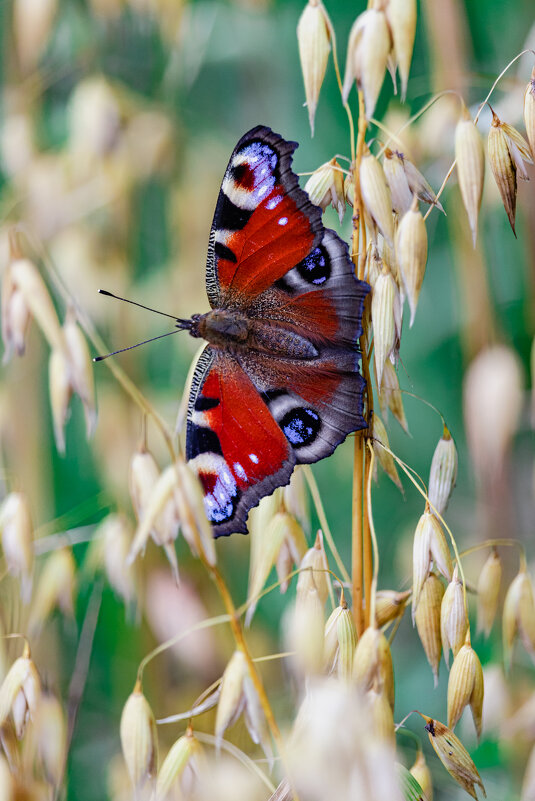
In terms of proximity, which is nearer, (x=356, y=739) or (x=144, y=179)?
(x=356, y=739)

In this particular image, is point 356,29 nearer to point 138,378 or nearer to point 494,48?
point 138,378

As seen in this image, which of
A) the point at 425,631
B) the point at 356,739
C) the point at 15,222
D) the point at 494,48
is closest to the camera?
the point at 356,739

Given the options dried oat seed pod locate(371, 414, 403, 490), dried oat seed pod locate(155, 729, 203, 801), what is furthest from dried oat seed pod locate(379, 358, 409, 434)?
dried oat seed pod locate(155, 729, 203, 801)

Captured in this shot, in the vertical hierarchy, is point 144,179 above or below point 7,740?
above

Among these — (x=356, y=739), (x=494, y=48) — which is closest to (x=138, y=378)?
(x=356, y=739)

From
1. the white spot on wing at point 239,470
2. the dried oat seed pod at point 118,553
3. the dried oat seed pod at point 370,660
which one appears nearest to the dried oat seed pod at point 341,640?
the dried oat seed pod at point 370,660

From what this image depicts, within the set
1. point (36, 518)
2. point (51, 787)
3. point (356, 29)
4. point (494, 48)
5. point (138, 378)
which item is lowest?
point (51, 787)
